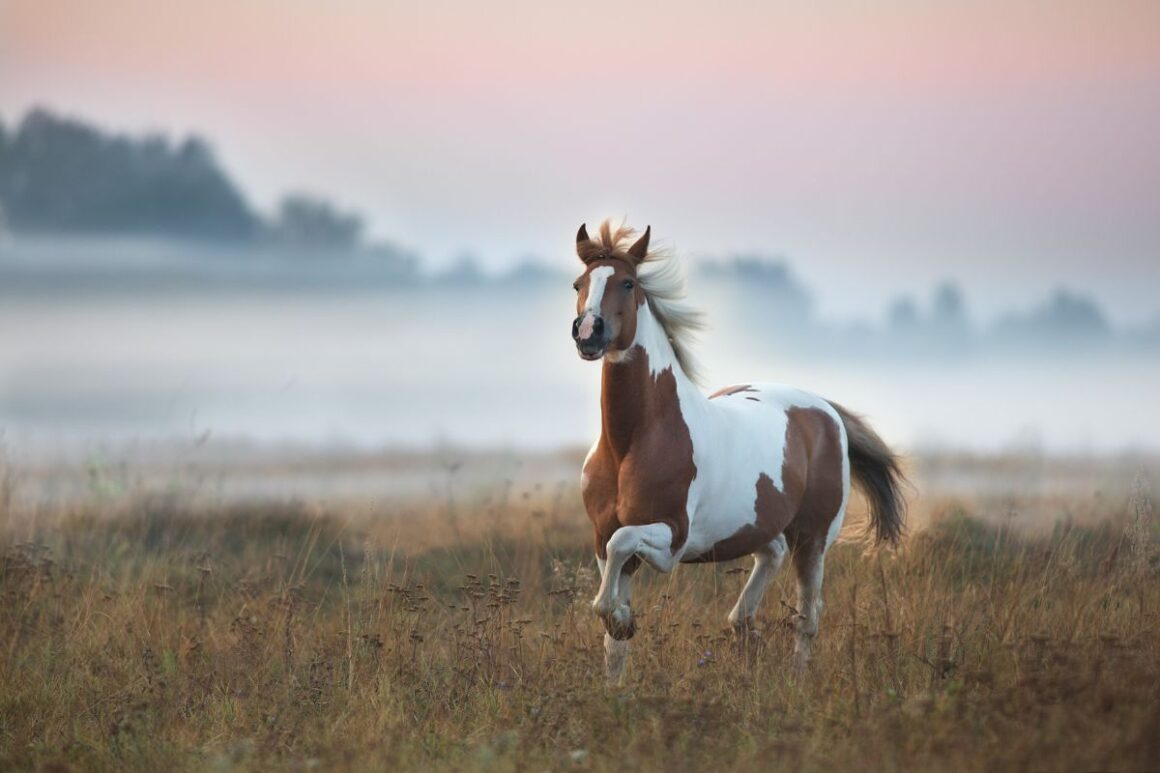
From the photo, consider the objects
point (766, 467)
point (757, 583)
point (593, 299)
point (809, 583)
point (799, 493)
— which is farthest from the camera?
point (809, 583)

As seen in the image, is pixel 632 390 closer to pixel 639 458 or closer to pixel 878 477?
pixel 639 458

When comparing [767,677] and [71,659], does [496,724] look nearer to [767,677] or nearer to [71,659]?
[767,677]

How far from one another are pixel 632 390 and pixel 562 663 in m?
1.69

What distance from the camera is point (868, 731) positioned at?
6996mm

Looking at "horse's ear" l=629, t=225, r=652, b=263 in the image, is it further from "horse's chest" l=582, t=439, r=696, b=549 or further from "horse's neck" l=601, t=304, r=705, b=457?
"horse's chest" l=582, t=439, r=696, b=549

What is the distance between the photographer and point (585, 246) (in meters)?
8.50

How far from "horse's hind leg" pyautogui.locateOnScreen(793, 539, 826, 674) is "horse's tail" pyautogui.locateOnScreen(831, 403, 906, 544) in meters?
1.22

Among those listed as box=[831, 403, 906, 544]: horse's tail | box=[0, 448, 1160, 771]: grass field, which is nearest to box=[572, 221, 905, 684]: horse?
box=[0, 448, 1160, 771]: grass field

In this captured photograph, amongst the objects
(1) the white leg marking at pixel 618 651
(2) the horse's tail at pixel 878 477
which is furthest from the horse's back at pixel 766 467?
(1) the white leg marking at pixel 618 651

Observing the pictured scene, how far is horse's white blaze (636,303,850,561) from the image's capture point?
27.6ft

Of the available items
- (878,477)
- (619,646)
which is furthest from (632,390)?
(878,477)

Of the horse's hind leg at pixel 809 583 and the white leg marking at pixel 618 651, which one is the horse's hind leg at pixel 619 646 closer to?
the white leg marking at pixel 618 651

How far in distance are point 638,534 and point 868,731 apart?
1.67 meters

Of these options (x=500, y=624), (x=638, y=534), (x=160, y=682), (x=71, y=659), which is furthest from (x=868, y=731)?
(x=71, y=659)
